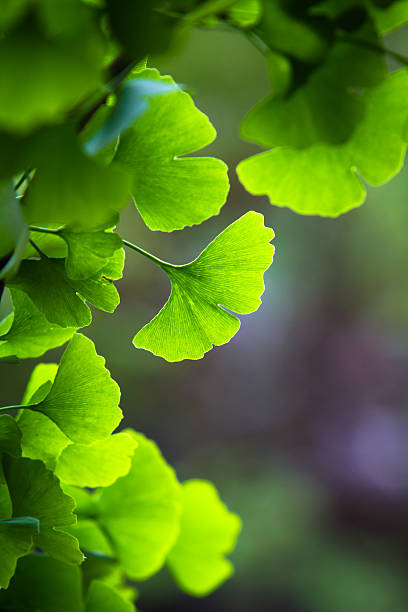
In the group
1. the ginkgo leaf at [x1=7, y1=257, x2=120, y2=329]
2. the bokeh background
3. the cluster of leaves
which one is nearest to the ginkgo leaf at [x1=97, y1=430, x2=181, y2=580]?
the cluster of leaves

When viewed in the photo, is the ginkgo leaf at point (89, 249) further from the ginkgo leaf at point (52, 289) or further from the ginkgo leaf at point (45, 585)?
the ginkgo leaf at point (45, 585)

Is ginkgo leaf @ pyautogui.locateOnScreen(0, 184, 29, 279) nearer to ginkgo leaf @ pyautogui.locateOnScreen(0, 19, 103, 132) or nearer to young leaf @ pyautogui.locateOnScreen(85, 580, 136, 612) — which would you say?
ginkgo leaf @ pyautogui.locateOnScreen(0, 19, 103, 132)

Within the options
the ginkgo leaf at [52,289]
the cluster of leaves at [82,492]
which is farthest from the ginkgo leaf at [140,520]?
the ginkgo leaf at [52,289]

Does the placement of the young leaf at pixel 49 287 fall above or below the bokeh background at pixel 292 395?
above

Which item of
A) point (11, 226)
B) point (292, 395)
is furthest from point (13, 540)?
point (292, 395)

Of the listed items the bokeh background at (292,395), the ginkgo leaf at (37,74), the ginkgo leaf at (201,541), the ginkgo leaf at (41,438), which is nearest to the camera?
the ginkgo leaf at (37,74)

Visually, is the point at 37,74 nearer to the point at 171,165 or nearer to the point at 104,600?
the point at 171,165

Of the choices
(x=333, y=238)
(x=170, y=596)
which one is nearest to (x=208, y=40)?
(x=333, y=238)
